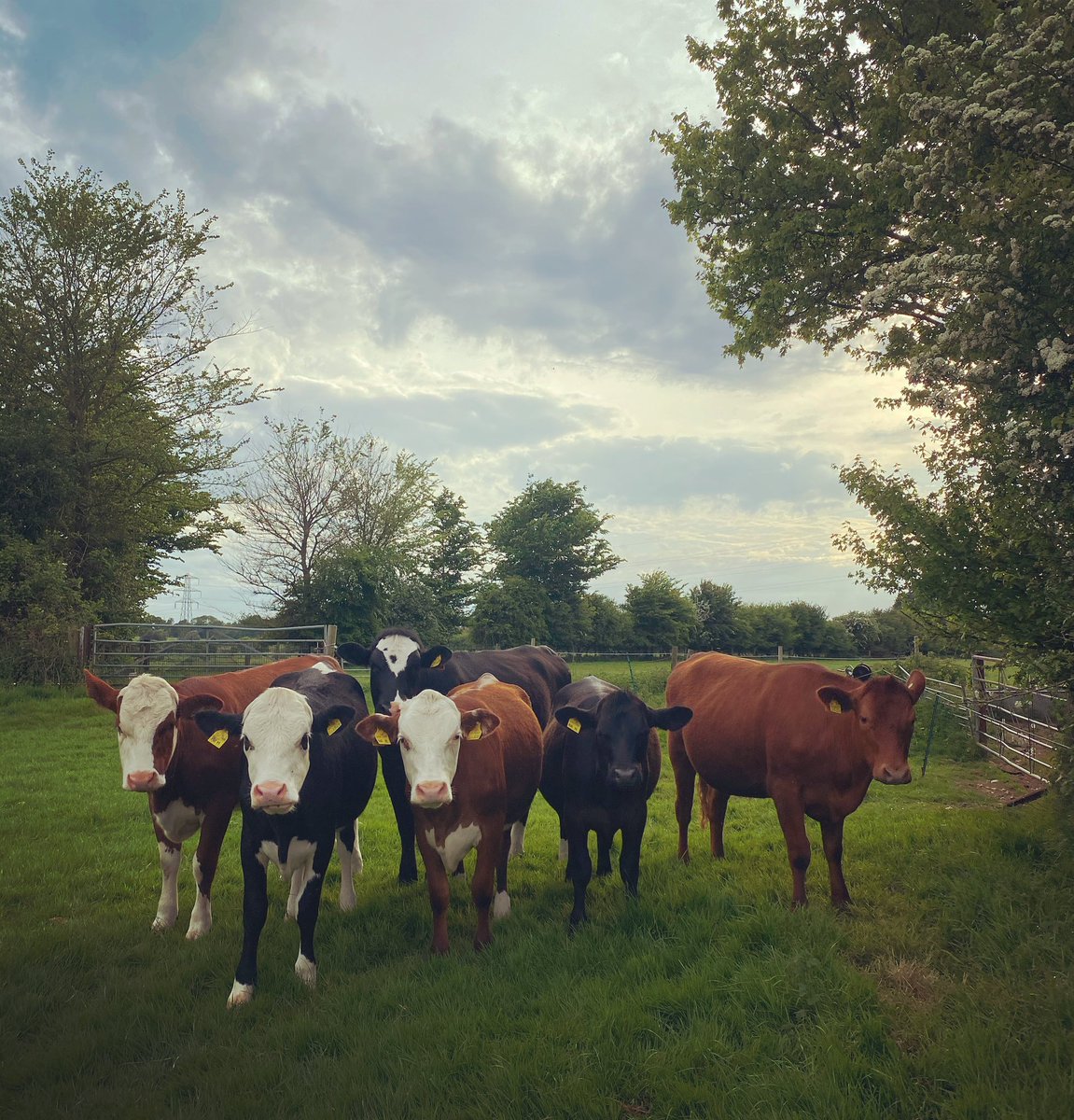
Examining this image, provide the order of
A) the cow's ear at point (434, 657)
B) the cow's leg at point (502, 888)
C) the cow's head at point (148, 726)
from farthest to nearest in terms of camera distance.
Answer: the cow's ear at point (434, 657) < the cow's leg at point (502, 888) < the cow's head at point (148, 726)

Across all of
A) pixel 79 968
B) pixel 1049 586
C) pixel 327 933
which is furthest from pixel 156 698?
pixel 1049 586

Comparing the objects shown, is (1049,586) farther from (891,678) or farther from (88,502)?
(88,502)

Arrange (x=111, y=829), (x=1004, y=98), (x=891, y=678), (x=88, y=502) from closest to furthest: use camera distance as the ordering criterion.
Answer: (x=891, y=678) → (x=1004, y=98) → (x=111, y=829) → (x=88, y=502)

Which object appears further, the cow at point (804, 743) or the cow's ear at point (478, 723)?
the cow at point (804, 743)

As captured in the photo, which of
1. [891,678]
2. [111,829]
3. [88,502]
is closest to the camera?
[891,678]

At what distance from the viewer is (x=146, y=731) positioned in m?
4.99

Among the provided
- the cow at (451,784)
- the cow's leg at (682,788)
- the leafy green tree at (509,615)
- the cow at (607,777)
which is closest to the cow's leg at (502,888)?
the cow at (451,784)

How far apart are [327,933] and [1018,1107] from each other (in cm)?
410

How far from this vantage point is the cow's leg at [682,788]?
6.59 metres

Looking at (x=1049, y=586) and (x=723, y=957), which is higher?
(x=1049, y=586)

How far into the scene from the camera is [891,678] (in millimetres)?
5023

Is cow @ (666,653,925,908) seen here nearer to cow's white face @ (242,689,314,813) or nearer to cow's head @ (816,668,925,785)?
cow's head @ (816,668,925,785)

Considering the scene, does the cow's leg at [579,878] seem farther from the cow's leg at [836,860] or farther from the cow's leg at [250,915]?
the cow's leg at [250,915]

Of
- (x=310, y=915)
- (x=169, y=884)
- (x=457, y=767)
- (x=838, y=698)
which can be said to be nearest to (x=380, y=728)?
(x=457, y=767)
